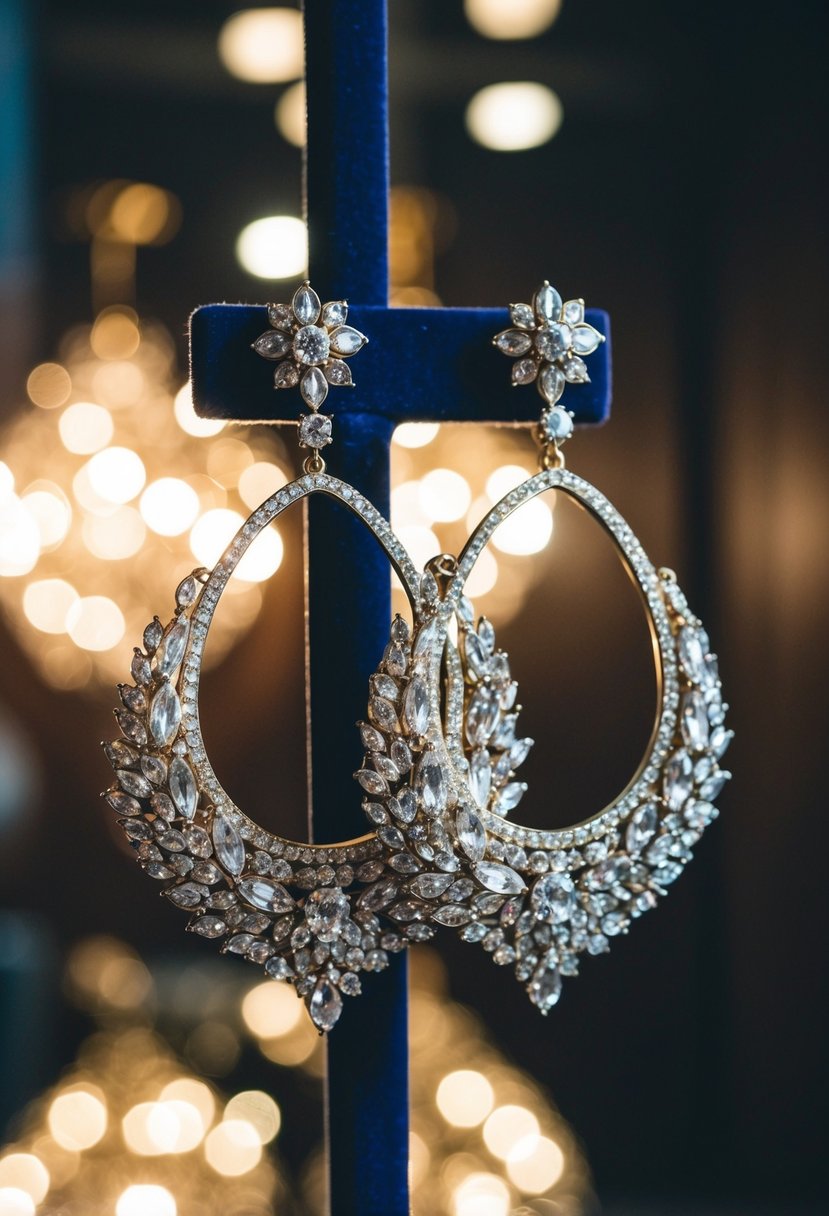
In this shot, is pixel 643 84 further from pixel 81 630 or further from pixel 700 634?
pixel 700 634

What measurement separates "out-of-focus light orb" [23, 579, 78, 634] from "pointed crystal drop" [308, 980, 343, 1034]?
150 cm

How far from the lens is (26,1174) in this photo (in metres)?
1.57

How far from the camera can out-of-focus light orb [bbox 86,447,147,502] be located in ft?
6.22

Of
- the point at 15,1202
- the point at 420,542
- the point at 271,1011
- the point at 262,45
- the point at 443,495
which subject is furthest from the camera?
the point at 262,45

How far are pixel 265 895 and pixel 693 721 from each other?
247 millimetres

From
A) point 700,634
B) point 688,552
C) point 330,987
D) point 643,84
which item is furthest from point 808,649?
point 330,987

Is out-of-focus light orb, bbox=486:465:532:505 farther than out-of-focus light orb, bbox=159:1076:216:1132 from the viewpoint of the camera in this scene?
Yes

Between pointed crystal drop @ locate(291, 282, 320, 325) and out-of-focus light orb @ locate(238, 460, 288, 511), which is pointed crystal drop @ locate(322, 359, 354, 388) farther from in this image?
out-of-focus light orb @ locate(238, 460, 288, 511)

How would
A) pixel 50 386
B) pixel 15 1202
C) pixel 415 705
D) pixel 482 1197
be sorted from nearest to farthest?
pixel 415 705 → pixel 15 1202 → pixel 482 1197 → pixel 50 386

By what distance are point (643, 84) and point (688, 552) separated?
1.09m

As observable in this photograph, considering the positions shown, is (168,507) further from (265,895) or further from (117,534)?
(265,895)

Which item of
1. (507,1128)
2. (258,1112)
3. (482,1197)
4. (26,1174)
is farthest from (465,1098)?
(26,1174)

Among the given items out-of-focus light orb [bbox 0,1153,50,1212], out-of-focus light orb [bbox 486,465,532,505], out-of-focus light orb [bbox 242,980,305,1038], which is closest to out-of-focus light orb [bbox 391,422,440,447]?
out-of-focus light orb [bbox 486,465,532,505]

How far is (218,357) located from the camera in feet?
1.82
